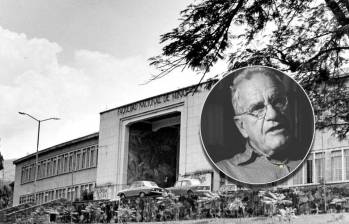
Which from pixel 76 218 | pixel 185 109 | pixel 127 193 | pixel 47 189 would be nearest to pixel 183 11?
pixel 76 218

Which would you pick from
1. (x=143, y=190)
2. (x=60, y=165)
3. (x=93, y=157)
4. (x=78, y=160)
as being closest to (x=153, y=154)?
(x=93, y=157)

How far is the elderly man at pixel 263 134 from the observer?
9062 millimetres

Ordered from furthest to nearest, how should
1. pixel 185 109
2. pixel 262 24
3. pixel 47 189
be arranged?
1. pixel 47 189
2. pixel 185 109
3. pixel 262 24

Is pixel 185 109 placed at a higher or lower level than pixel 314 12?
higher

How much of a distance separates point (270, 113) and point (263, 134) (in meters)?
0.33

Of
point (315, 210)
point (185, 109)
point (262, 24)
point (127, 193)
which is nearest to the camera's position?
point (262, 24)

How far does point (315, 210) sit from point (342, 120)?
2.17m

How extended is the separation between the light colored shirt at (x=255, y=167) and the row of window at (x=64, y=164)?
149ft

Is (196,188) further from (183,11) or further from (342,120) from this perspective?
(183,11)

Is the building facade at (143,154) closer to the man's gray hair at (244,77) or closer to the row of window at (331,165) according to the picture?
the row of window at (331,165)

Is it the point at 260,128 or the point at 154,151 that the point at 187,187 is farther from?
the point at 260,128

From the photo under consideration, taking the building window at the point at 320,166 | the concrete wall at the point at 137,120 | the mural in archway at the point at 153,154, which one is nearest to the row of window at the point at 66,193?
the concrete wall at the point at 137,120

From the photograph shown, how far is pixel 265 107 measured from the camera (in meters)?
9.21

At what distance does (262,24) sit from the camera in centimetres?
1234
